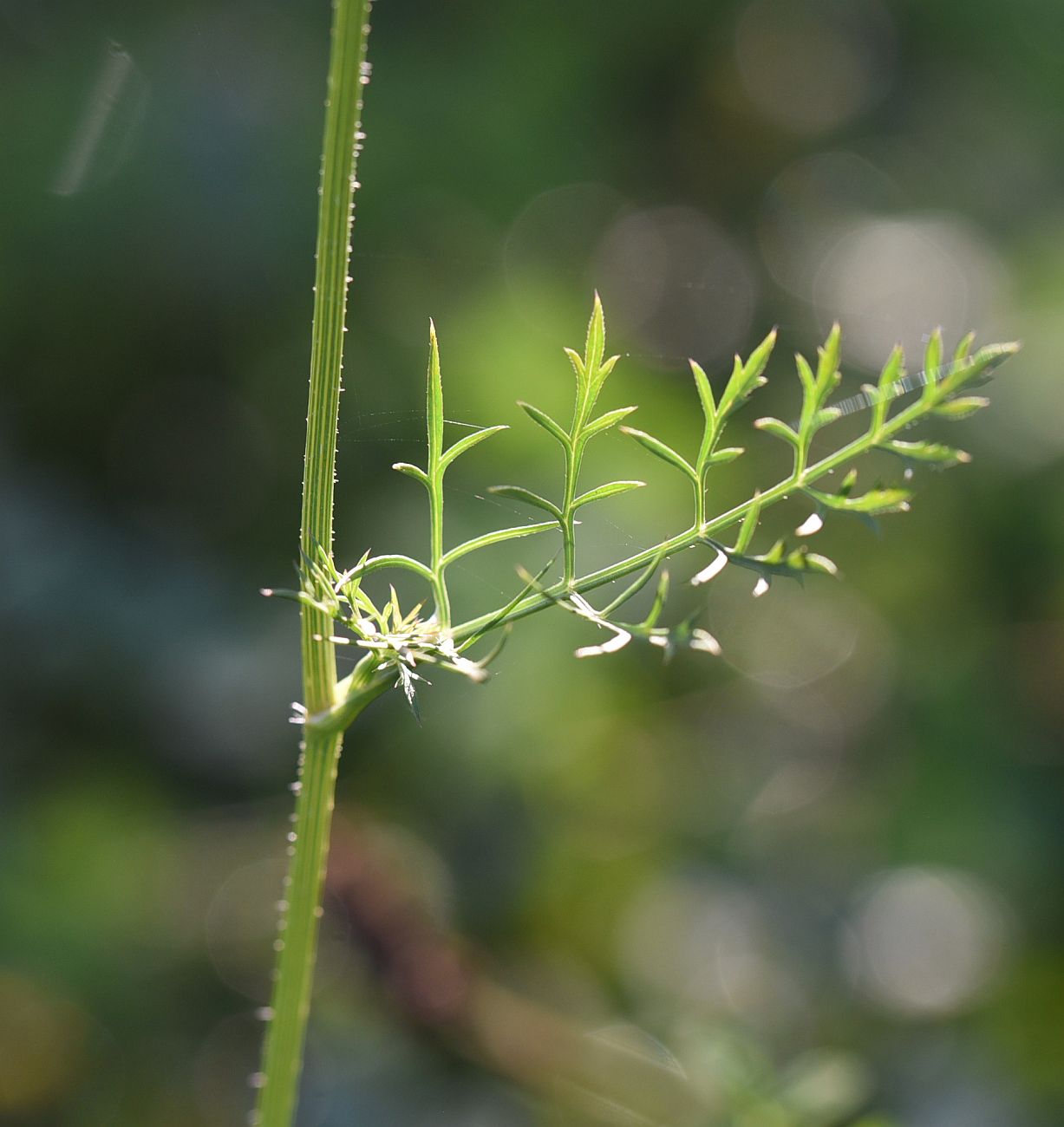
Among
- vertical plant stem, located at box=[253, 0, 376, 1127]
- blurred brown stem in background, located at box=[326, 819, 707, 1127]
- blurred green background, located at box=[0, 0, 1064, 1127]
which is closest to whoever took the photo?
vertical plant stem, located at box=[253, 0, 376, 1127]

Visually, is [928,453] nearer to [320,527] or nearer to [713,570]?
[713,570]

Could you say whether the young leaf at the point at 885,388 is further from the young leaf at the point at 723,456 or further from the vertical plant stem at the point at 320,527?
the vertical plant stem at the point at 320,527

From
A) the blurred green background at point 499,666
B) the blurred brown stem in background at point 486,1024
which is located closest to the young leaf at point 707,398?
the blurred green background at point 499,666

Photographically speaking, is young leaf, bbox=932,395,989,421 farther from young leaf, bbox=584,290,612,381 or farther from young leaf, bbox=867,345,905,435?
young leaf, bbox=584,290,612,381

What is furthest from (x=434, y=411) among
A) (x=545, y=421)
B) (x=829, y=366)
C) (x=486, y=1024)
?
(x=486, y=1024)

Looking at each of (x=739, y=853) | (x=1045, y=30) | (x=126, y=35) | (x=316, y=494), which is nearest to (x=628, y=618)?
(x=739, y=853)

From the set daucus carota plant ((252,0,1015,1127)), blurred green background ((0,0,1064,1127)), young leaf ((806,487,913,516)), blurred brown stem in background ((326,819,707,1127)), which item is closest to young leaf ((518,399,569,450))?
daucus carota plant ((252,0,1015,1127))

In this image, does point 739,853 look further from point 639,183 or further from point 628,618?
point 639,183
